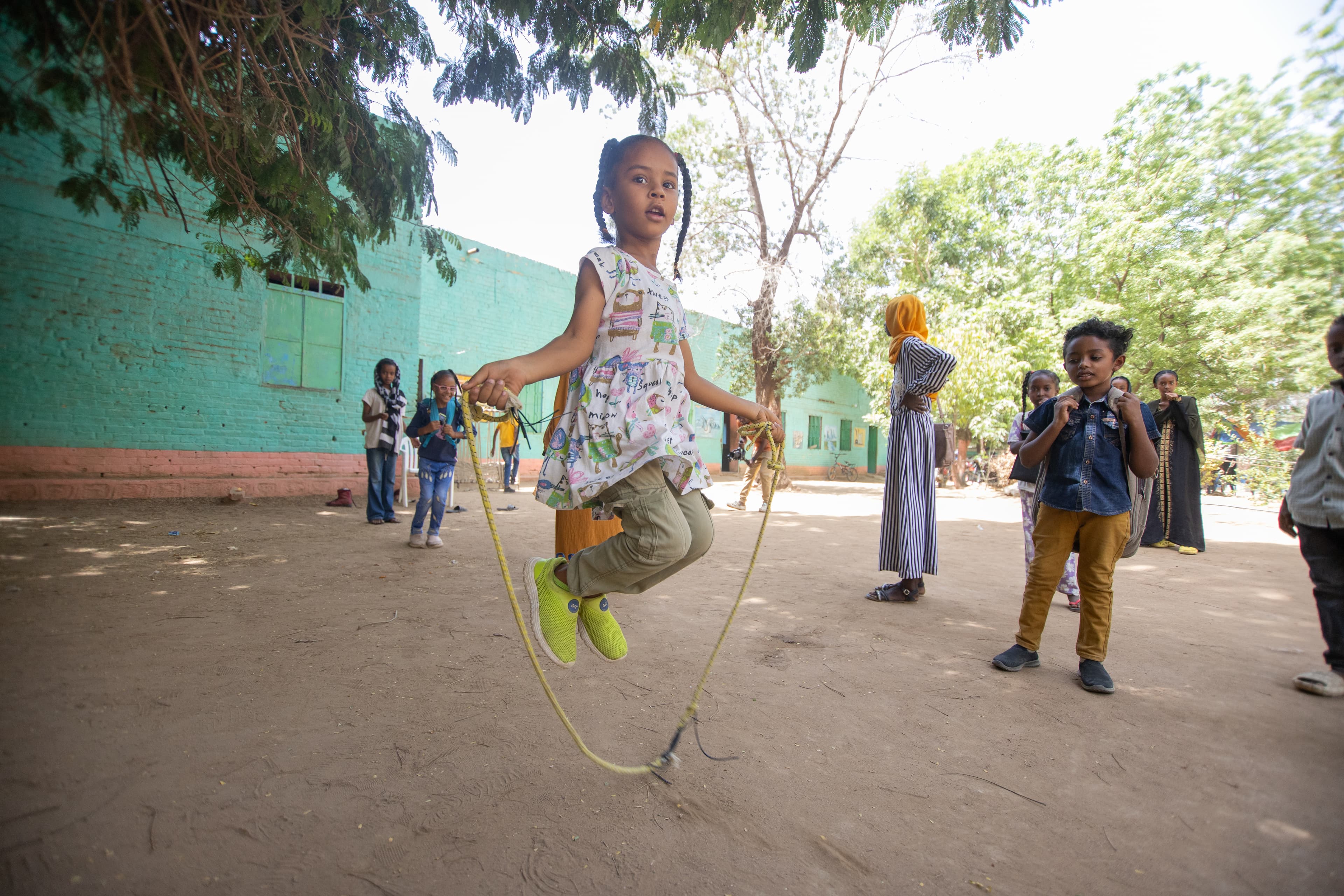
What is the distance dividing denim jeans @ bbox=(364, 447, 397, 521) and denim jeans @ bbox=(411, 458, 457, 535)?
160 centimetres

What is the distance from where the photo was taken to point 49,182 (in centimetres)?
880

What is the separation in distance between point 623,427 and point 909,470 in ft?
10.6

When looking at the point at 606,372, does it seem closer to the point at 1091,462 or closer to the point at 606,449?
the point at 606,449

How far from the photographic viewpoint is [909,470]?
487 centimetres

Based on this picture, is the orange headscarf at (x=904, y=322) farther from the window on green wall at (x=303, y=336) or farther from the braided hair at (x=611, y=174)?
the window on green wall at (x=303, y=336)

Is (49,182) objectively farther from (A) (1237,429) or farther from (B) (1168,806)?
(A) (1237,429)

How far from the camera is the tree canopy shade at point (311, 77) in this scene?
7.19ft

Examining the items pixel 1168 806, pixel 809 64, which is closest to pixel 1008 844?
pixel 1168 806

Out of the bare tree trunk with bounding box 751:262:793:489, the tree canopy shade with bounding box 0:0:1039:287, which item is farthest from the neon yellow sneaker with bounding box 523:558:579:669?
the bare tree trunk with bounding box 751:262:793:489

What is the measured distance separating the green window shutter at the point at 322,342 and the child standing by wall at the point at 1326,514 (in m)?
12.1

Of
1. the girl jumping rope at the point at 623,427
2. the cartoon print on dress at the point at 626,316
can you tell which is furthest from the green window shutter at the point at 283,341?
the cartoon print on dress at the point at 626,316

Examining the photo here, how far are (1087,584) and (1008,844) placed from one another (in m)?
1.80

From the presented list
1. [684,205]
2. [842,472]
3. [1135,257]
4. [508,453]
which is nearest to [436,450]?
[684,205]

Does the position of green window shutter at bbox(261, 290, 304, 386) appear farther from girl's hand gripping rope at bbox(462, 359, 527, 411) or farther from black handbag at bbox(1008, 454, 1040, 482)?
black handbag at bbox(1008, 454, 1040, 482)
